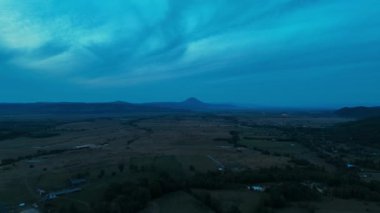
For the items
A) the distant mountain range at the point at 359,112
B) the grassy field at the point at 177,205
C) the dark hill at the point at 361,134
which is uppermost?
the distant mountain range at the point at 359,112

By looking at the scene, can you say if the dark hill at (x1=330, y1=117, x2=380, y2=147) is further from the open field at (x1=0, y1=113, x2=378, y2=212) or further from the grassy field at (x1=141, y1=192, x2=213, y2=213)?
the grassy field at (x1=141, y1=192, x2=213, y2=213)

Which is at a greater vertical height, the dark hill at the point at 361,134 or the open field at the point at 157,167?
the dark hill at the point at 361,134

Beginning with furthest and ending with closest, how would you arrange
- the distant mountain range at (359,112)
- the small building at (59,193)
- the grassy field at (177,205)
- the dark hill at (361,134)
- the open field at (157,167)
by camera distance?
the distant mountain range at (359,112) < the dark hill at (361,134) < the small building at (59,193) < the open field at (157,167) < the grassy field at (177,205)

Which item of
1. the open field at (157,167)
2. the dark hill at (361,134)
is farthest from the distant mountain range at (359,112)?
the open field at (157,167)

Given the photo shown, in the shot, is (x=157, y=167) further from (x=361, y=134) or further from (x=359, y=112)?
(x=359, y=112)

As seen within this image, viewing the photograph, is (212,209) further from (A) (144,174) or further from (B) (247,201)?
(A) (144,174)

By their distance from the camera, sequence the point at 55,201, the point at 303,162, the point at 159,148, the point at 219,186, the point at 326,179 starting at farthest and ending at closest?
the point at 159,148 < the point at 303,162 < the point at 326,179 < the point at 219,186 < the point at 55,201

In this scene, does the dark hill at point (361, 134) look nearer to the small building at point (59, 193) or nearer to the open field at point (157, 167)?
the open field at point (157, 167)

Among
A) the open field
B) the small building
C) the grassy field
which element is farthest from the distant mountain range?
the small building

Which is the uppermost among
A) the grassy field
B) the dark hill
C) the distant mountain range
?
the distant mountain range

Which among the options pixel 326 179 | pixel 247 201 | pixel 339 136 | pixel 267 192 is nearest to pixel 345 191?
pixel 326 179

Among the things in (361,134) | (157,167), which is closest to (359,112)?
(361,134)
